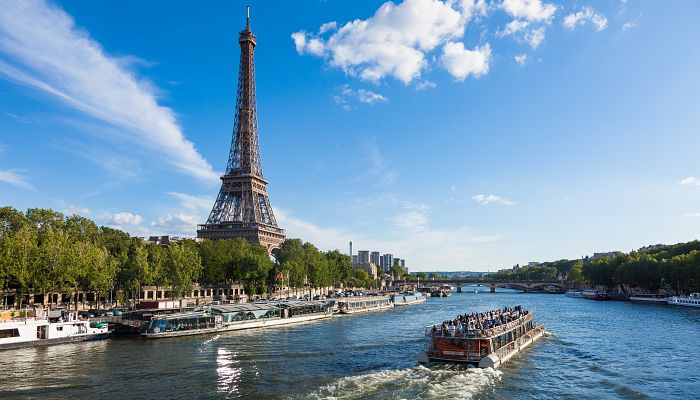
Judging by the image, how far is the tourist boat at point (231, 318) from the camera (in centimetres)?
6303

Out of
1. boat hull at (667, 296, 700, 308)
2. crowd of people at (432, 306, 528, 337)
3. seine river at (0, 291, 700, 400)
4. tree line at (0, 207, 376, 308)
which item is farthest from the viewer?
boat hull at (667, 296, 700, 308)

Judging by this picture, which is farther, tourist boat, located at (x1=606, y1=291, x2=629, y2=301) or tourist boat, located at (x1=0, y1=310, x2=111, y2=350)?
tourist boat, located at (x1=606, y1=291, x2=629, y2=301)

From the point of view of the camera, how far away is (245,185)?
167 meters

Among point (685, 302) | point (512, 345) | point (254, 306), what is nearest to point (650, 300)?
point (685, 302)

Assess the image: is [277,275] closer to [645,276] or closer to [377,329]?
[377,329]

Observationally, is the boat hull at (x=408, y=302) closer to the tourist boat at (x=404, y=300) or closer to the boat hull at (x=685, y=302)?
the tourist boat at (x=404, y=300)

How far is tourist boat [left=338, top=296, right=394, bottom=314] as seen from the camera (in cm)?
10412

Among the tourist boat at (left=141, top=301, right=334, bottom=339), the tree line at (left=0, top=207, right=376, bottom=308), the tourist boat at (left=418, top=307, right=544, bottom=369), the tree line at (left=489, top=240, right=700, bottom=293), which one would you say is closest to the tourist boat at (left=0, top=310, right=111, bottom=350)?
the tourist boat at (left=141, top=301, right=334, bottom=339)

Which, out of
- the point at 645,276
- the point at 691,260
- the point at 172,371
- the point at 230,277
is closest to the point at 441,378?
the point at 172,371

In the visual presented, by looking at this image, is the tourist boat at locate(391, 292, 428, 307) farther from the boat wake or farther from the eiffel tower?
the boat wake

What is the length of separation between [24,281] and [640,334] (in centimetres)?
7859

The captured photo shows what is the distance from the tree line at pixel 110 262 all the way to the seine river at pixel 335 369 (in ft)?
63.4

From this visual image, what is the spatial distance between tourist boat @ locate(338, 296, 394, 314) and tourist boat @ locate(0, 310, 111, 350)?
1927 inches

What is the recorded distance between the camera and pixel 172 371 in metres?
42.0
